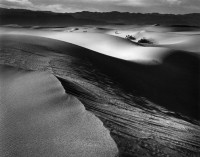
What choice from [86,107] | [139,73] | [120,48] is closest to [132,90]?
[139,73]

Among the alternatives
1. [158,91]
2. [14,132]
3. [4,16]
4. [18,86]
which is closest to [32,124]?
[14,132]

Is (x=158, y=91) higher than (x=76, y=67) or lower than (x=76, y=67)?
lower

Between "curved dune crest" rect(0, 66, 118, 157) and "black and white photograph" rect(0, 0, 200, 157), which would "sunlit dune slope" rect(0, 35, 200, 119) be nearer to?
"black and white photograph" rect(0, 0, 200, 157)

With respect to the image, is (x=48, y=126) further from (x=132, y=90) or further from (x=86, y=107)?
(x=132, y=90)

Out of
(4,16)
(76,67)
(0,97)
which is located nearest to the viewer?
(0,97)

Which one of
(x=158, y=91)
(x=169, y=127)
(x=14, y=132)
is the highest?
(x=14, y=132)

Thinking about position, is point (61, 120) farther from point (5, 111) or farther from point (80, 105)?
point (5, 111)

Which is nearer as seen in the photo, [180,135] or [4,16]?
[180,135]

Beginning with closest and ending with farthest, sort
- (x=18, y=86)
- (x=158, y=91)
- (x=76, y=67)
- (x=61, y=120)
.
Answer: (x=61, y=120) < (x=18, y=86) < (x=76, y=67) < (x=158, y=91)

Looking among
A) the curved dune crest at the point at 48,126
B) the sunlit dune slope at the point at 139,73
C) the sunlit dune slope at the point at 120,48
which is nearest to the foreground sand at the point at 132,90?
the sunlit dune slope at the point at 139,73
